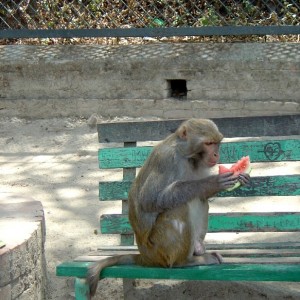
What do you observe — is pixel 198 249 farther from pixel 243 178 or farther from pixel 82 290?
pixel 82 290

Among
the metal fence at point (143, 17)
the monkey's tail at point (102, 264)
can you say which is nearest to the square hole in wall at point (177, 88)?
the metal fence at point (143, 17)

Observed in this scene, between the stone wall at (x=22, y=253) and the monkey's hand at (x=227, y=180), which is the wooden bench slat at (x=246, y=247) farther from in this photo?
the monkey's hand at (x=227, y=180)

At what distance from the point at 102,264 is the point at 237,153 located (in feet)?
3.67

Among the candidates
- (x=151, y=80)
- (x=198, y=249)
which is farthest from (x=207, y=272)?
(x=151, y=80)

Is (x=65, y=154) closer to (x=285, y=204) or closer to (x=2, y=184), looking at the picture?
(x=2, y=184)

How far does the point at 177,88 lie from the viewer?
862 cm

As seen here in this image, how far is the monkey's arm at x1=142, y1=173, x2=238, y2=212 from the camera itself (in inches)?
162

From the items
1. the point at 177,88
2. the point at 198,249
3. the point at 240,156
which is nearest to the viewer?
the point at 198,249

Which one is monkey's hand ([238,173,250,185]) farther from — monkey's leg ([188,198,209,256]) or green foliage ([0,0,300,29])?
green foliage ([0,0,300,29])

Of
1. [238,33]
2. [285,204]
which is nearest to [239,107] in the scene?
[238,33]

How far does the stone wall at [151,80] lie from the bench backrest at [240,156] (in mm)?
3529

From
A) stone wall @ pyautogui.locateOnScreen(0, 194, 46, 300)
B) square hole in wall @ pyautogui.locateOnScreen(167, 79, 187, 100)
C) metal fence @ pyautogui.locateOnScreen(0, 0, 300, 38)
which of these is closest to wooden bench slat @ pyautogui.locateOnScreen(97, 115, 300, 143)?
stone wall @ pyautogui.locateOnScreen(0, 194, 46, 300)

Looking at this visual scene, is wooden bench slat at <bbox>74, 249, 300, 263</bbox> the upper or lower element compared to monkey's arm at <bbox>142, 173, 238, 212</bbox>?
lower

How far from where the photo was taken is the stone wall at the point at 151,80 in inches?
322
